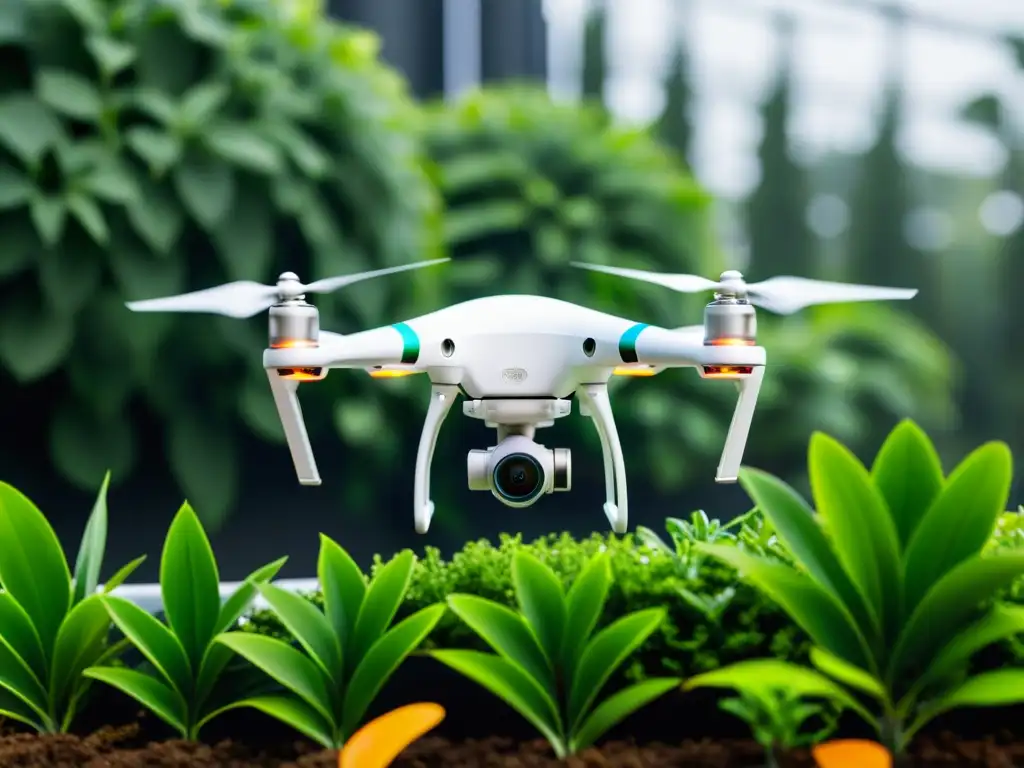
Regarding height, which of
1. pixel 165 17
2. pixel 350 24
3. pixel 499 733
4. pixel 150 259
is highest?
pixel 350 24

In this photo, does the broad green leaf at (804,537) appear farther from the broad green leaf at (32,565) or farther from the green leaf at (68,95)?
the green leaf at (68,95)

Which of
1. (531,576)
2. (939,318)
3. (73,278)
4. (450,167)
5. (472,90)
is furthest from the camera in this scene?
(939,318)

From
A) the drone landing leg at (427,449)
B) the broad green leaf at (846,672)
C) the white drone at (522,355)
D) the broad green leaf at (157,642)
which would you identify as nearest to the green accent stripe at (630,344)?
the white drone at (522,355)

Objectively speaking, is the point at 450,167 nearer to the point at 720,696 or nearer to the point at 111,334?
the point at 111,334

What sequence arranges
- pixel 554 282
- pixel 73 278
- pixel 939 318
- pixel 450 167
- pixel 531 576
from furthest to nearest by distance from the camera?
pixel 939 318, pixel 450 167, pixel 554 282, pixel 73 278, pixel 531 576

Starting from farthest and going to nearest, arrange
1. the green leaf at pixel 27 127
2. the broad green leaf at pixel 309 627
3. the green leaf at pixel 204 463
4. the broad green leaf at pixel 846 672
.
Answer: the green leaf at pixel 204 463 < the green leaf at pixel 27 127 < the broad green leaf at pixel 309 627 < the broad green leaf at pixel 846 672

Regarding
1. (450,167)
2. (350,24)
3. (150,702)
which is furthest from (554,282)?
(150,702)

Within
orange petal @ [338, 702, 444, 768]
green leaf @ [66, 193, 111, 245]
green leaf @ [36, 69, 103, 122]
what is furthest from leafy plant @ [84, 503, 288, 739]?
green leaf @ [36, 69, 103, 122]

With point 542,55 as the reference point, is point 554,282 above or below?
below
